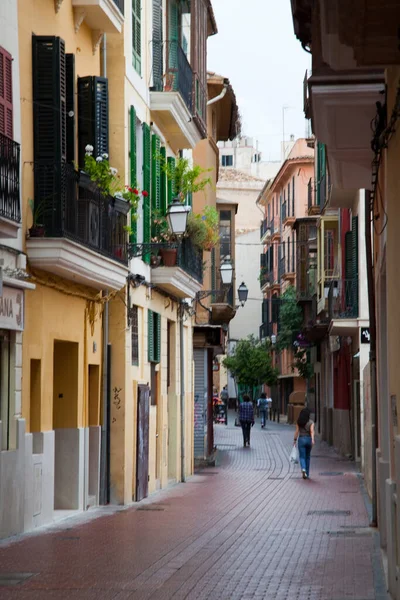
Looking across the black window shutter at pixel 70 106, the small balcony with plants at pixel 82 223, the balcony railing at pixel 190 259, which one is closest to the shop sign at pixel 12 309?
the small balcony with plants at pixel 82 223

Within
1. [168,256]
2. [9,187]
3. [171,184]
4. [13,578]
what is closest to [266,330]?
[171,184]

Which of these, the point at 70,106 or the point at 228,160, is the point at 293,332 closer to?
the point at 70,106

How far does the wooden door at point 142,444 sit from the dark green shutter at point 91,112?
18.2 ft

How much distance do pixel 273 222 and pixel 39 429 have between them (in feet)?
208

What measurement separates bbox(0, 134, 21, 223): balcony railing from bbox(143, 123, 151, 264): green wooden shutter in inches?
327

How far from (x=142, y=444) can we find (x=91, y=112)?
700 centimetres

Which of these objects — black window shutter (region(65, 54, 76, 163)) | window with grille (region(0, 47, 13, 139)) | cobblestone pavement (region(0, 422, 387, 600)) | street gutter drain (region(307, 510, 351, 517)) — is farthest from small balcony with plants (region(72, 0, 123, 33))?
street gutter drain (region(307, 510, 351, 517))

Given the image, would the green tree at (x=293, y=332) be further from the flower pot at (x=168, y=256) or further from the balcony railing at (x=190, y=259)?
the flower pot at (x=168, y=256)

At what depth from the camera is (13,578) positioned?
12.4 m

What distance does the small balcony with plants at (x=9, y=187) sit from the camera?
14.5m

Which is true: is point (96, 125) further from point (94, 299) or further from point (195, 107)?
point (195, 107)

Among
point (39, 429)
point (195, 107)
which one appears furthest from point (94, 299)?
point (195, 107)

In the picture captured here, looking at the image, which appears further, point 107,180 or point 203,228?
point 203,228

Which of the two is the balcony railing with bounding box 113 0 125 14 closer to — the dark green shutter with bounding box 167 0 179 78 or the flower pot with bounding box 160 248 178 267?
the dark green shutter with bounding box 167 0 179 78
